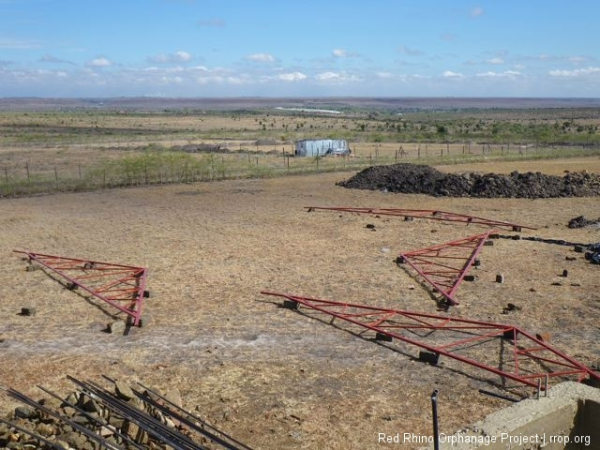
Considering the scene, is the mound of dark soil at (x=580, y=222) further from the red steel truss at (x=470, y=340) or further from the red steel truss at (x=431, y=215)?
the red steel truss at (x=470, y=340)

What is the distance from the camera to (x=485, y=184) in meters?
27.4

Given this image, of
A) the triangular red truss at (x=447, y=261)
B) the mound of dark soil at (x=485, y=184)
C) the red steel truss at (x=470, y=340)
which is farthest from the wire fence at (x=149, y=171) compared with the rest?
the red steel truss at (x=470, y=340)

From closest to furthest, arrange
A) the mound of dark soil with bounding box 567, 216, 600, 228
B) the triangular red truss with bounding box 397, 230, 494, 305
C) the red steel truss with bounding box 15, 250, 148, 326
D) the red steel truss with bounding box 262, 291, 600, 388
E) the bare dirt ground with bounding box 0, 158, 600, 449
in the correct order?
1. the bare dirt ground with bounding box 0, 158, 600, 449
2. the red steel truss with bounding box 262, 291, 600, 388
3. the red steel truss with bounding box 15, 250, 148, 326
4. the triangular red truss with bounding box 397, 230, 494, 305
5. the mound of dark soil with bounding box 567, 216, 600, 228

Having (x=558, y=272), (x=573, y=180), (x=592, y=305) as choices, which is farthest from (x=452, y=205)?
(x=592, y=305)

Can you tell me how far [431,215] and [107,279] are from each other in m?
12.1

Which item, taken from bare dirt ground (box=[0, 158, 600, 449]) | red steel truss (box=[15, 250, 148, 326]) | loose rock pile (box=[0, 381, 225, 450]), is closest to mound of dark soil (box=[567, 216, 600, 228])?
bare dirt ground (box=[0, 158, 600, 449])

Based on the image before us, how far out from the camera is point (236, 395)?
887 cm

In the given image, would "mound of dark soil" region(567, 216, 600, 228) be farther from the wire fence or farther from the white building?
the white building

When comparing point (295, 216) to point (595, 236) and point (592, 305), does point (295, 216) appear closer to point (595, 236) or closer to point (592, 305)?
point (595, 236)

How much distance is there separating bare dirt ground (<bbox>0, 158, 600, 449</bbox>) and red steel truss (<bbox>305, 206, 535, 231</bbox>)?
0.49 m

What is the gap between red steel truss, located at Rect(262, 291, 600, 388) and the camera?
9.27m

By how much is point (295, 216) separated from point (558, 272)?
390 inches

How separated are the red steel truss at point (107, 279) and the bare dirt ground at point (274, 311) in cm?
33

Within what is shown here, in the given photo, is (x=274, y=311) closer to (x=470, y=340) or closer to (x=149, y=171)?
(x=470, y=340)
